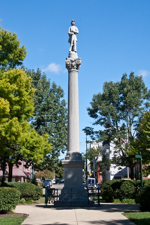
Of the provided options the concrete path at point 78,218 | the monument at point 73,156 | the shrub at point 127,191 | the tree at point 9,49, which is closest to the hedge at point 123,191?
the shrub at point 127,191

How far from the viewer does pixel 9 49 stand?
2294 centimetres

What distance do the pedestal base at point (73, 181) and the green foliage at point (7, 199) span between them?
4544 millimetres

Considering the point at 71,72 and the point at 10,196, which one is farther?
the point at 71,72

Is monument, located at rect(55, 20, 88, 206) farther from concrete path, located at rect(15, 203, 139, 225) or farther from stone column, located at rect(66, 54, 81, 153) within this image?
concrete path, located at rect(15, 203, 139, 225)

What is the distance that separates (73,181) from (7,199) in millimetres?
5766

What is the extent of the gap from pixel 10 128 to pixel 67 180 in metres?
4.90

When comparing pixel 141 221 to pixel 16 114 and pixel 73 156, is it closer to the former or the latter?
A: pixel 73 156

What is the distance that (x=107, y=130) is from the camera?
2767 cm

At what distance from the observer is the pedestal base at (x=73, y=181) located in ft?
53.5

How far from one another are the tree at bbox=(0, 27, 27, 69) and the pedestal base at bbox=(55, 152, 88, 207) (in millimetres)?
10584

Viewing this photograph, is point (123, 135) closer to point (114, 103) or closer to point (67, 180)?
point (114, 103)

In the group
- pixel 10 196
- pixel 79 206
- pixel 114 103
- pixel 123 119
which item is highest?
pixel 114 103

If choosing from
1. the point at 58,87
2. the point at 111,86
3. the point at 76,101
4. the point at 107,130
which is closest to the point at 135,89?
the point at 111,86

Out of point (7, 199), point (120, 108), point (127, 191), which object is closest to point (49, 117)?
point (120, 108)
